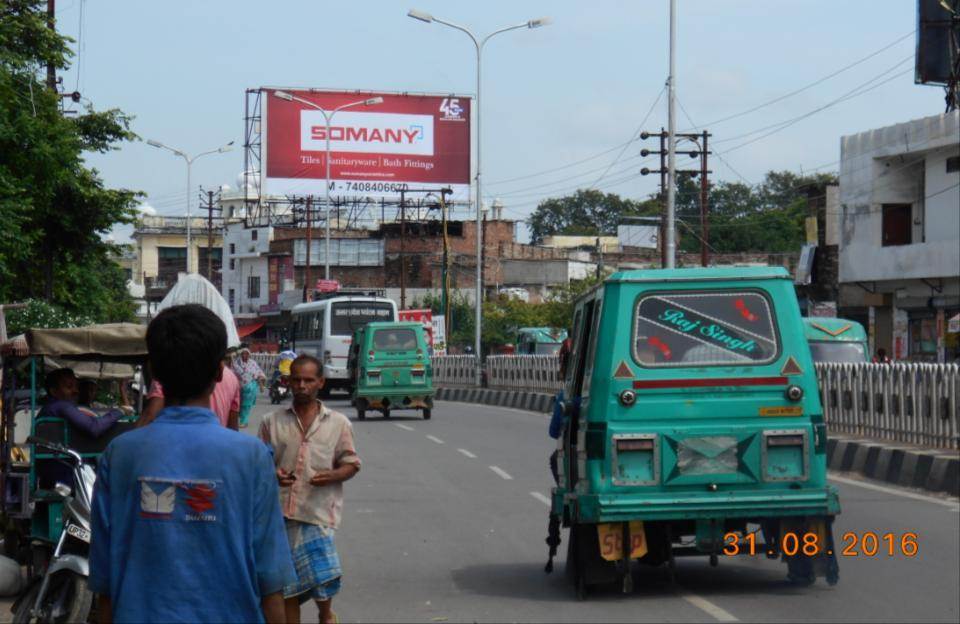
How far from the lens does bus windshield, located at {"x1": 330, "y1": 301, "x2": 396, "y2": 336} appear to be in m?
45.1

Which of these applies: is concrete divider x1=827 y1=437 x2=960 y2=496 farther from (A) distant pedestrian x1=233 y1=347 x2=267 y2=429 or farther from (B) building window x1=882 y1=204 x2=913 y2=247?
(B) building window x1=882 y1=204 x2=913 y2=247

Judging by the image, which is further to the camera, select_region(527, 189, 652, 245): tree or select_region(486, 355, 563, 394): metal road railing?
select_region(527, 189, 652, 245): tree

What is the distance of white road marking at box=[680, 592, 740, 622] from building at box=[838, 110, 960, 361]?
3249cm

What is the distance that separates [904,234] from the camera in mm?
44219

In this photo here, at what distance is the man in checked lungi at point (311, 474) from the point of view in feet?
24.1

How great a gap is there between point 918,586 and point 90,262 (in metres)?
24.9

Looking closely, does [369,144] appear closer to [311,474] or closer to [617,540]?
[617,540]

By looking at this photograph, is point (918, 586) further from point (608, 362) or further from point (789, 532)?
point (608, 362)

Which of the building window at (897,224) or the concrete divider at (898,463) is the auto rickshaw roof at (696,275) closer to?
the concrete divider at (898,463)

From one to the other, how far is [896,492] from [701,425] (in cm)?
824

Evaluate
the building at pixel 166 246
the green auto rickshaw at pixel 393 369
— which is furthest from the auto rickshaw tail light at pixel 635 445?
the building at pixel 166 246

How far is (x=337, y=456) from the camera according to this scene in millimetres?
7500

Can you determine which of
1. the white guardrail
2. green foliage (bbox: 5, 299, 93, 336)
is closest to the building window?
the white guardrail

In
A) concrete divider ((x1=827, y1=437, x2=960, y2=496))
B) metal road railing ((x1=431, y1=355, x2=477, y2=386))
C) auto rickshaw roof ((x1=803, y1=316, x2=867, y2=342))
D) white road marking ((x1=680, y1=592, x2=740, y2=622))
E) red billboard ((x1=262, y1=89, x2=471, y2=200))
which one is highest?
red billboard ((x1=262, y1=89, x2=471, y2=200))
